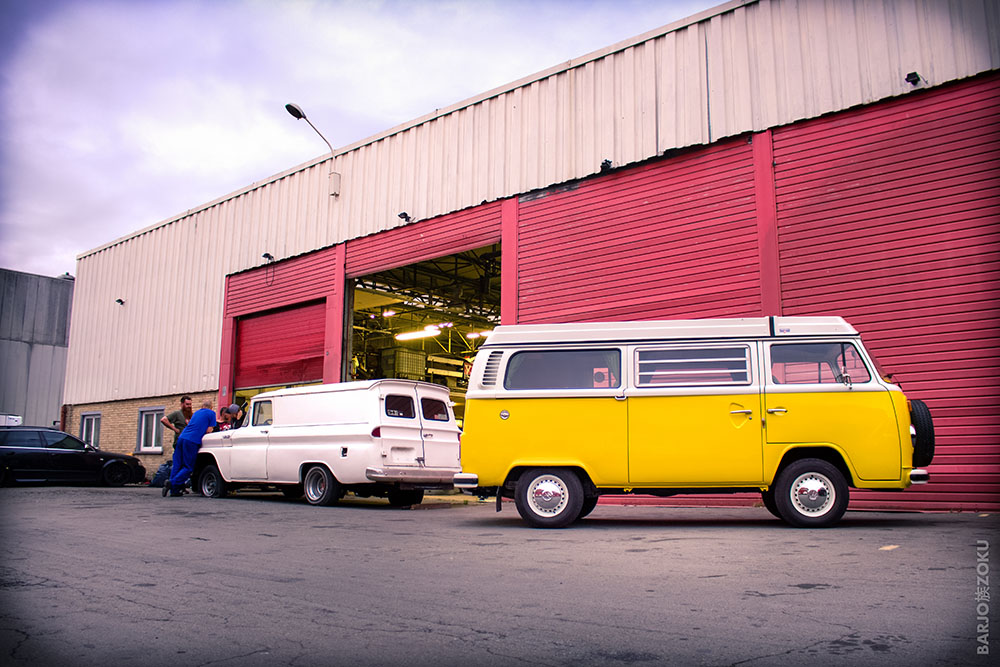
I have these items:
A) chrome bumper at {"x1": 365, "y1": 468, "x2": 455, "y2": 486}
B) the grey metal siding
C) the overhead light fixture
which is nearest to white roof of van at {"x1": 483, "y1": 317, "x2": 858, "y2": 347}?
chrome bumper at {"x1": 365, "y1": 468, "x2": 455, "y2": 486}

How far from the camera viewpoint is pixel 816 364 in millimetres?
8352

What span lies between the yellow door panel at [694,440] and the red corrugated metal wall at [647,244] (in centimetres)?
447

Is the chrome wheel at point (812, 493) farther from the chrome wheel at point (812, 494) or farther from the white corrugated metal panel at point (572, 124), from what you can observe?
the white corrugated metal panel at point (572, 124)

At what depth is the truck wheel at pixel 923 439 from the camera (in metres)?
7.99

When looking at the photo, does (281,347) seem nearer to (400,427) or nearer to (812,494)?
(400,427)

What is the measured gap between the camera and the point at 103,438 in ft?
84.0

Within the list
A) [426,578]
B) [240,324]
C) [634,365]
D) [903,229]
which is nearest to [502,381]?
[634,365]

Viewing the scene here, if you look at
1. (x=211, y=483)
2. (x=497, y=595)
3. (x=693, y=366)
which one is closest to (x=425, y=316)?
(x=211, y=483)

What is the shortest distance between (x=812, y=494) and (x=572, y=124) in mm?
9032

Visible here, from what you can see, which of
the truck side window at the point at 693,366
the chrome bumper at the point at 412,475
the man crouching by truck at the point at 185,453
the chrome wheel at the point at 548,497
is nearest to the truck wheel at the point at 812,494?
the truck side window at the point at 693,366

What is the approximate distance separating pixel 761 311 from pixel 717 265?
3.70ft

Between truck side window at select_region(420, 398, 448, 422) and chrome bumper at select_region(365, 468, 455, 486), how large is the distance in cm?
84

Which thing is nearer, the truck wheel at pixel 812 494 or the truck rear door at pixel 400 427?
the truck wheel at pixel 812 494

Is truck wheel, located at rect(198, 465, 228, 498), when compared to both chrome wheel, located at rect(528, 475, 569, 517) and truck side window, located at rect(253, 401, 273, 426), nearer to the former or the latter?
truck side window, located at rect(253, 401, 273, 426)
